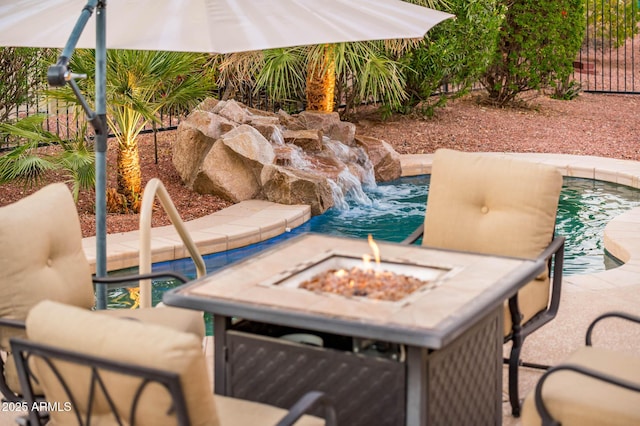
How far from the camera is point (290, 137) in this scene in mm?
9992

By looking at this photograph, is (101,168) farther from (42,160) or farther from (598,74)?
(598,74)

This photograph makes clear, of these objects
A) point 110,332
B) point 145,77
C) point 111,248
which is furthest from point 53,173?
point 110,332

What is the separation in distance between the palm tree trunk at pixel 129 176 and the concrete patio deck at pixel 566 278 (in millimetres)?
737

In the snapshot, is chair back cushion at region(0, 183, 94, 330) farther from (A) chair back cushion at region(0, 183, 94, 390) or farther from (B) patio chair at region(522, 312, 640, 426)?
(B) patio chair at region(522, 312, 640, 426)

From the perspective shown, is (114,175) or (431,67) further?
(431,67)

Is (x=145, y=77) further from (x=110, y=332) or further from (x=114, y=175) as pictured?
(x=110, y=332)

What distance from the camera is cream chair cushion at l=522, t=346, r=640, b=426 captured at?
322 cm

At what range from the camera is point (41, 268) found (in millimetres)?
3836

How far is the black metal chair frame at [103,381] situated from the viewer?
98.3 inches

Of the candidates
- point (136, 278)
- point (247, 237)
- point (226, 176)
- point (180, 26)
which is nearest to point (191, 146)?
point (226, 176)

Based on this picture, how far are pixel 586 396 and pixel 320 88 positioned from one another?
869 centimetres

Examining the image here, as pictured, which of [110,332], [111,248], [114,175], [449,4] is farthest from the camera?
[449,4]

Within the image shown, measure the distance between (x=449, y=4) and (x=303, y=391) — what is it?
9340 millimetres

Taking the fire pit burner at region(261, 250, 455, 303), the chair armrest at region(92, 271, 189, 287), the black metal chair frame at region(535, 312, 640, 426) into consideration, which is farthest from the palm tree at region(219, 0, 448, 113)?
the black metal chair frame at region(535, 312, 640, 426)
